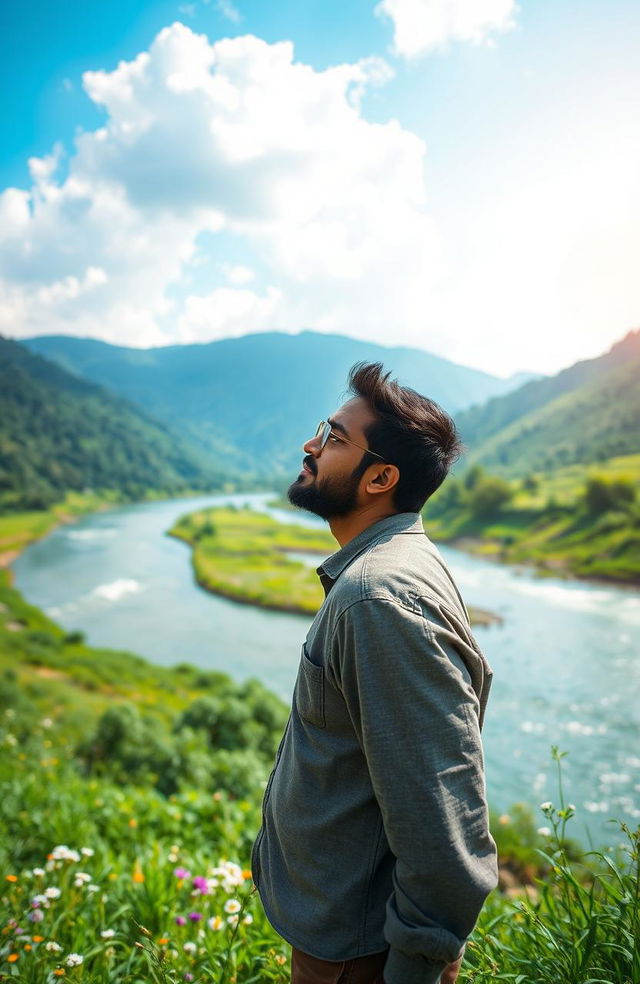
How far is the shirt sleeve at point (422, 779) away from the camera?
50.6 inches

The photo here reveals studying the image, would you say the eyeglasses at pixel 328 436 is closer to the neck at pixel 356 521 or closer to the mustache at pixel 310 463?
the mustache at pixel 310 463

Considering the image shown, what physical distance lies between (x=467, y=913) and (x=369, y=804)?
36 centimetres

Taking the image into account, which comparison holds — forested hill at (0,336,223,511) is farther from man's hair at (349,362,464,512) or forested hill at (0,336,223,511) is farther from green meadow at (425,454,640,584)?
man's hair at (349,362,464,512)

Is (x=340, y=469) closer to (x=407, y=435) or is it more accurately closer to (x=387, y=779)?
(x=407, y=435)

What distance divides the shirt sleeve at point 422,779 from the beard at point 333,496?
636 millimetres

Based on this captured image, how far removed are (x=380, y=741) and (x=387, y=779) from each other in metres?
0.09

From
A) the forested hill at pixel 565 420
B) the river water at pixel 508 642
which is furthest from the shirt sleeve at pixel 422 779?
the forested hill at pixel 565 420

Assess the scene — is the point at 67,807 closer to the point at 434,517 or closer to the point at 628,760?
the point at 628,760

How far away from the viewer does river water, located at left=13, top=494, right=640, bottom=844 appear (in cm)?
1759

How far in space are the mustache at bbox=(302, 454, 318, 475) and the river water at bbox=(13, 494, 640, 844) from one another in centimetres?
269

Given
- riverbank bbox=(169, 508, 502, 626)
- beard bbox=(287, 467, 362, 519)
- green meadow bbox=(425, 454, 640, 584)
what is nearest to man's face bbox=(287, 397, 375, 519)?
beard bbox=(287, 467, 362, 519)

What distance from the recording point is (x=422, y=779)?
1.31m

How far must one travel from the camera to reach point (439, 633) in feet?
4.61

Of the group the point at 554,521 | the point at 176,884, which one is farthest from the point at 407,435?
the point at 554,521
